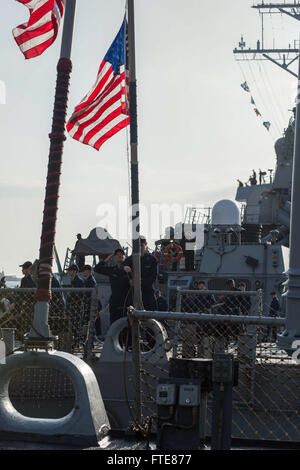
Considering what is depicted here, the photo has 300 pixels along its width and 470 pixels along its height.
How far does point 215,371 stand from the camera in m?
3.91

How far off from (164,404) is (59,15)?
12.8ft

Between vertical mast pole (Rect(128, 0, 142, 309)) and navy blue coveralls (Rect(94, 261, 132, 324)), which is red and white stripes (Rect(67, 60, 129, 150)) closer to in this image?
vertical mast pole (Rect(128, 0, 142, 309))

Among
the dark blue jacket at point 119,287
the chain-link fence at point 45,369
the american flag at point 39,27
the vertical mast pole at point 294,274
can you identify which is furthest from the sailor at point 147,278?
the vertical mast pole at point 294,274

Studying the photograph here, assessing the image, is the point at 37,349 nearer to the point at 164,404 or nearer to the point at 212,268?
the point at 164,404

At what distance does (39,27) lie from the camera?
6207mm

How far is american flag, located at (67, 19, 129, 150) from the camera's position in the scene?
8.10m

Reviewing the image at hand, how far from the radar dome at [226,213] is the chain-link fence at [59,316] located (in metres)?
12.4

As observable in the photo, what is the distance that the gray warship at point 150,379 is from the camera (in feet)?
13.5

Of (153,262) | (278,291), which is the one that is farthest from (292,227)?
(278,291)

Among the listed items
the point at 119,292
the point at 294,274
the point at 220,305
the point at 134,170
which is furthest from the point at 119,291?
the point at 294,274

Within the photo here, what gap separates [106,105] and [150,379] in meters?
3.38

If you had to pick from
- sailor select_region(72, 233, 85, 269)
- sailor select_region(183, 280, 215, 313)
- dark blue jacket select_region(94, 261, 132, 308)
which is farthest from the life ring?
dark blue jacket select_region(94, 261, 132, 308)

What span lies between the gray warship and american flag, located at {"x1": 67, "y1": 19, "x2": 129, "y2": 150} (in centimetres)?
→ 197

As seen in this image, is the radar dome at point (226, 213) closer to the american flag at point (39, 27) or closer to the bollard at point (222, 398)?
the american flag at point (39, 27)
